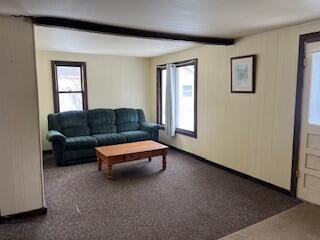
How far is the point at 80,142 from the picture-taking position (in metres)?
4.71

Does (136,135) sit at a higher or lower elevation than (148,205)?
higher

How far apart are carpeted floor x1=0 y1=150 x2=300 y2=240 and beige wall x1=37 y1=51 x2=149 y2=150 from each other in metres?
1.83

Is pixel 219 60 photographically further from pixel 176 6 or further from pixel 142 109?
pixel 142 109

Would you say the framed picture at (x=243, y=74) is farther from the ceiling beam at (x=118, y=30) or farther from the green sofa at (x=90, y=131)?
the green sofa at (x=90, y=131)

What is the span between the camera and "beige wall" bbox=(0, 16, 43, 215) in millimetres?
2533

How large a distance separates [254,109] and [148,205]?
2.00 meters

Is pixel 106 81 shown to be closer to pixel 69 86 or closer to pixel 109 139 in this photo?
pixel 69 86

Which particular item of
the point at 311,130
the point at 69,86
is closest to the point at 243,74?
the point at 311,130

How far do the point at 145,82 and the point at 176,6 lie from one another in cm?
421

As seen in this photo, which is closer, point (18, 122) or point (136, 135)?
point (18, 122)

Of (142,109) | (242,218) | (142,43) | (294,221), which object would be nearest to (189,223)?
(242,218)

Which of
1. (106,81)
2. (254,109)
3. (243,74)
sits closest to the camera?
(254,109)

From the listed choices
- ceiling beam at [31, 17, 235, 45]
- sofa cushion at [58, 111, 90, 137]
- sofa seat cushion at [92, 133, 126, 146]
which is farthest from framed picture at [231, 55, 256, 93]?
sofa cushion at [58, 111, 90, 137]

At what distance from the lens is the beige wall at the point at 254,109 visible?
127 inches
